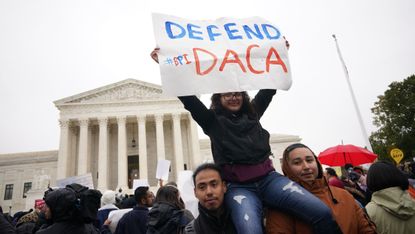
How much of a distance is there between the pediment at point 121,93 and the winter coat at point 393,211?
38.7m

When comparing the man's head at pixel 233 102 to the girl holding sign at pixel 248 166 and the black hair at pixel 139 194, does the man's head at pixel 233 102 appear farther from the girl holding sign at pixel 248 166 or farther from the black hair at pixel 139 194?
the black hair at pixel 139 194

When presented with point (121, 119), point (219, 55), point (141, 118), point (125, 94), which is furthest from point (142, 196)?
point (125, 94)

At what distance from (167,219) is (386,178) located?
2.85m

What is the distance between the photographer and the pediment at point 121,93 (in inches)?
1565

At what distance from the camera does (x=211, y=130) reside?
10.5 feet

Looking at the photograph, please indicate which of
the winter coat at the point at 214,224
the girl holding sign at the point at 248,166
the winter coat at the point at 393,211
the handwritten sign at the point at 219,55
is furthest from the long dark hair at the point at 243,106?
the winter coat at the point at 393,211

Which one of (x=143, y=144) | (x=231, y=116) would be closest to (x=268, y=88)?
(x=231, y=116)

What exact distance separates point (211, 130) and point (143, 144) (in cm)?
3595

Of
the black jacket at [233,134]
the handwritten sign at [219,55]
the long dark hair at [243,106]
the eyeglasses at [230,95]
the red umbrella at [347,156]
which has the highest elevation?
the handwritten sign at [219,55]

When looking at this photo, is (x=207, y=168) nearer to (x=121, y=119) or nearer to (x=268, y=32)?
(x=268, y=32)

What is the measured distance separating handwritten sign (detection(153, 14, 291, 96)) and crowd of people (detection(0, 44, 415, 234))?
176 mm

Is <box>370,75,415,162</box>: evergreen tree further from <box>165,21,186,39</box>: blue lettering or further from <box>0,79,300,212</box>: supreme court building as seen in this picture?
<box>165,21,186,39</box>: blue lettering

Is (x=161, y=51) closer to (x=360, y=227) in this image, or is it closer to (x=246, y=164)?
(x=246, y=164)

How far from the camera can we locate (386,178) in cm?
335
